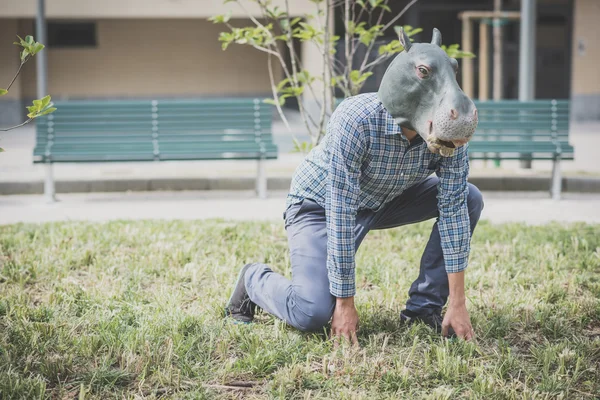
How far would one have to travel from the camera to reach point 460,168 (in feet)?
12.1

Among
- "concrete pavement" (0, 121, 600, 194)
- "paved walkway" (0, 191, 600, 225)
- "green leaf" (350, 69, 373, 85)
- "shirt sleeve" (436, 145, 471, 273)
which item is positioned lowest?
"paved walkway" (0, 191, 600, 225)

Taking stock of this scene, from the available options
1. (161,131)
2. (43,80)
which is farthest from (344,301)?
(43,80)

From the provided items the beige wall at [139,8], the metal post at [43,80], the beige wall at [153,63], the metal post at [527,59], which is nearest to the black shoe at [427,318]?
the metal post at [43,80]

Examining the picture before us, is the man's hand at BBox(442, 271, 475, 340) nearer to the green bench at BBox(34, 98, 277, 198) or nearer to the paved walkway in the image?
the paved walkway

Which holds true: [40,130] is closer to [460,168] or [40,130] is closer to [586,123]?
[460,168]

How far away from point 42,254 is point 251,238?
4.96 ft

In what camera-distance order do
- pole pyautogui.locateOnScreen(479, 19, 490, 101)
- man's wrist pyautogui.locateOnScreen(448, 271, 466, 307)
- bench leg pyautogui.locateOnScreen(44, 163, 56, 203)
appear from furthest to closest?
pole pyautogui.locateOnScreen(479, 19, 490, 101), bench leg pyautogui.locateOnScreen(44, 163, 56, 203), man's wrist pyautogui.locateOnScreen(448, 271, 466, 307)

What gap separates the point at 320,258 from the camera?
12.7 ft

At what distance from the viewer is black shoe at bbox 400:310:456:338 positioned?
4.02 m

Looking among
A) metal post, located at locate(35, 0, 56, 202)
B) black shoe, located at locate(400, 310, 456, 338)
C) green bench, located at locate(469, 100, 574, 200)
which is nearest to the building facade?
metal post, located at locate(35, 0, 56, 202)

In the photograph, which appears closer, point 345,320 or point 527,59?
point 345,320

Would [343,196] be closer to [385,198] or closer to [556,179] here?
[385,198]

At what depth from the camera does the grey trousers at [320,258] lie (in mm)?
3844

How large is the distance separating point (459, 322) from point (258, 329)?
3.21 feet
